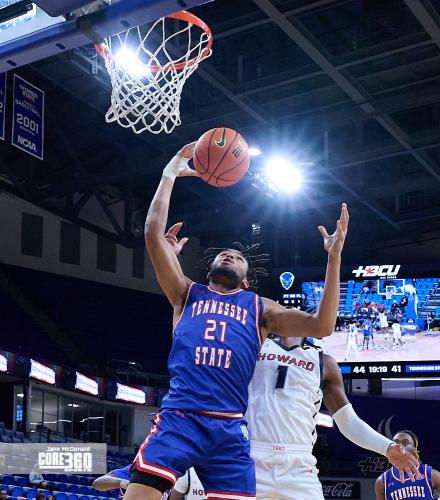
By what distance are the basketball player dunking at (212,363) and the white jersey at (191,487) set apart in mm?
790

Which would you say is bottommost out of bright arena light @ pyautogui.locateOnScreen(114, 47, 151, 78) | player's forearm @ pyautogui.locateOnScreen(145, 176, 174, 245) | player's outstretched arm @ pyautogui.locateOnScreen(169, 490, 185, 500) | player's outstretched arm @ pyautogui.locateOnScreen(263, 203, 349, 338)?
player's outstretched arm @ pyautogui.locateOnScreen(169, 490, 185, 500)

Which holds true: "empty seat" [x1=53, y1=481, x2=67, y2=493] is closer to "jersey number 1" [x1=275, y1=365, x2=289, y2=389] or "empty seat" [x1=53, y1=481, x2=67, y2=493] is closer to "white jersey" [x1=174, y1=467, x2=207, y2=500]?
"white jersey" [x1=174, y1=467, x2=207, y2=500]

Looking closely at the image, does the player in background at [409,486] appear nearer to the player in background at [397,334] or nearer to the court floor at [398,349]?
the court floor at [398,349]

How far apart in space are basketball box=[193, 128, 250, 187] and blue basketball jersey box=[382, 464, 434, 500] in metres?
3.78

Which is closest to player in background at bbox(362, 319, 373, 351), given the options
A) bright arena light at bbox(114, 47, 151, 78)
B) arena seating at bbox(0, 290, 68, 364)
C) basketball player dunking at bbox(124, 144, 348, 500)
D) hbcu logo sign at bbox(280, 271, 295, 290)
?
hbcu logo sign at bbox(280, 271, 295, 290)

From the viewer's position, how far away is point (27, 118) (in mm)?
12844

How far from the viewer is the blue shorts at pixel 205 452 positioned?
12.2ft

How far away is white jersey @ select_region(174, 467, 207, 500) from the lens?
4.66 m

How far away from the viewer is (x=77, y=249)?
76.5ft

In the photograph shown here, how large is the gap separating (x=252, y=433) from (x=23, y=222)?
18.1 m

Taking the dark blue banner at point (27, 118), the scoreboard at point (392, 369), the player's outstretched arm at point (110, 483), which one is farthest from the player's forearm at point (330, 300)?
the scoreboard at point (392, 369)

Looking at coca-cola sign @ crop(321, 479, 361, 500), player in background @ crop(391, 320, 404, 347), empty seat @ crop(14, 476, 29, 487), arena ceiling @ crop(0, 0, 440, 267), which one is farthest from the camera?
coca-cola sign @ crop(321, 479, 361, 500)

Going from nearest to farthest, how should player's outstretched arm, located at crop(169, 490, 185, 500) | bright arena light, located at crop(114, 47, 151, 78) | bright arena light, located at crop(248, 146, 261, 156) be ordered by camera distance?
player's outstretched arm, located at crop(169, 490, 185, 500) < bright arena light, located at crop(114, 47, 151, 78) < bright arena light, located at crop(248, 146, 261, 156)

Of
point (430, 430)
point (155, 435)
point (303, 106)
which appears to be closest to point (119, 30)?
point (155, 435)
